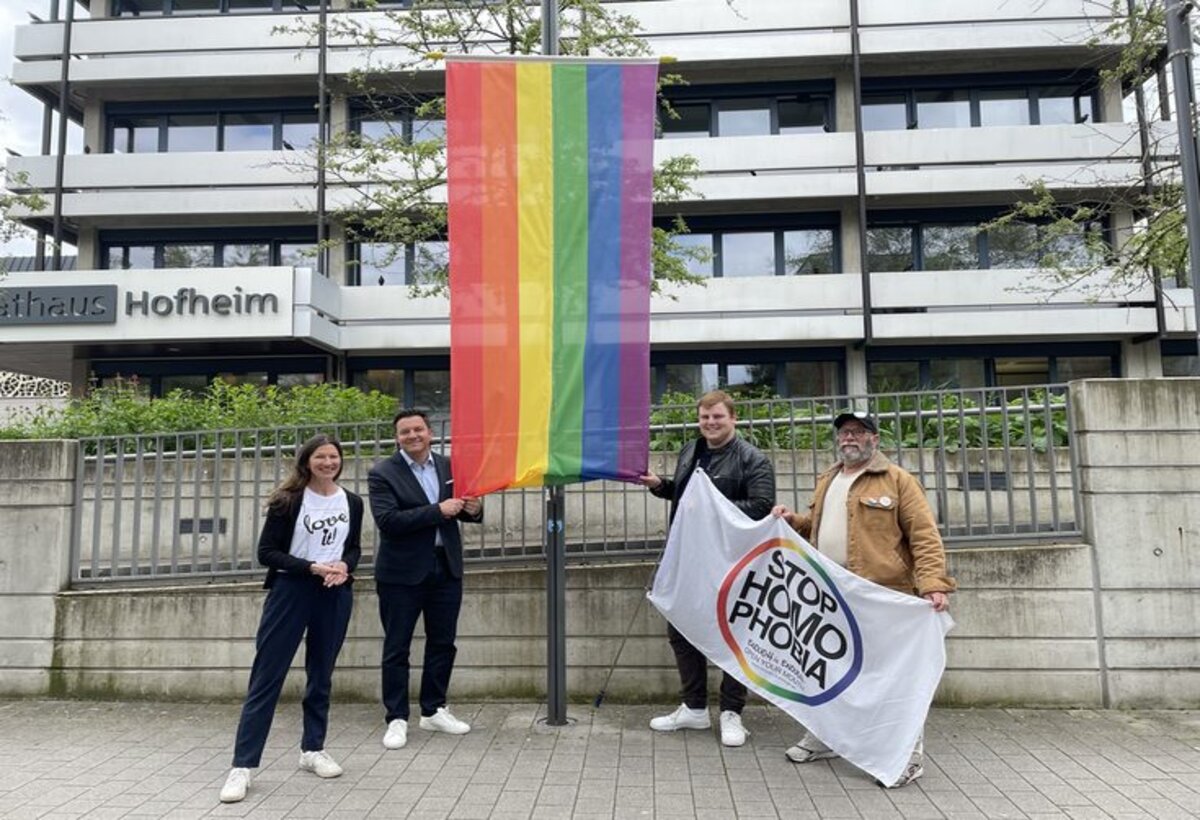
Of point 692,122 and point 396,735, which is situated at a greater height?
point 692,122

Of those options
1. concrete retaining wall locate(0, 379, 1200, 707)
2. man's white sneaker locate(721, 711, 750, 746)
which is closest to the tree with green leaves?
concrete retaining wall locate(0, 379, 1200, 707)

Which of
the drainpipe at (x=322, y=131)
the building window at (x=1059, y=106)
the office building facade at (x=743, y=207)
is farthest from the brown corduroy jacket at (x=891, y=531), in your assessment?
the building window at (x=1059, y=106)

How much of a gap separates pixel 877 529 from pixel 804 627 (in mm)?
743

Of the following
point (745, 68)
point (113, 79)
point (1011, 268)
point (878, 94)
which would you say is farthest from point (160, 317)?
point (1011, 268)

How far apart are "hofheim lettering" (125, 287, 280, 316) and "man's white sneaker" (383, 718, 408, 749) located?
14.7 m

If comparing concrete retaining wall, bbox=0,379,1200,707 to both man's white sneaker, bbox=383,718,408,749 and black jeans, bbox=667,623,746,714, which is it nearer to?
black jeans, bbox=667,623,746,714

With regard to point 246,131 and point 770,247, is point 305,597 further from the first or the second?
point 246,131

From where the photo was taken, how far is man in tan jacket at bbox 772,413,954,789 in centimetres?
438

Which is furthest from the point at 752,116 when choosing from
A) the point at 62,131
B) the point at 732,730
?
the point at 732,730

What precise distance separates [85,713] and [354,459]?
260 cm

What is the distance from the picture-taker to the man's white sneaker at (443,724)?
16.8 ft

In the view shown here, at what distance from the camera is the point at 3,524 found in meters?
6.19

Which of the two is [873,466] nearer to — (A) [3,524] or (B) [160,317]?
(A) [3,524]

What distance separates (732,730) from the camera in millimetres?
4863
